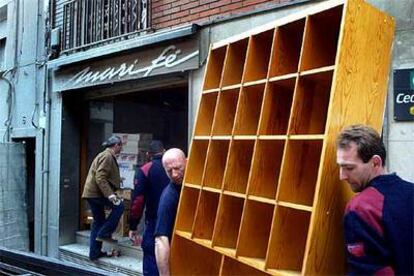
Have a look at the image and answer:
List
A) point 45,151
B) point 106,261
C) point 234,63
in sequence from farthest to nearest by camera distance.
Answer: point 45,151
point 106,261
point 234,63

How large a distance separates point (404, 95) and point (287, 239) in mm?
1993

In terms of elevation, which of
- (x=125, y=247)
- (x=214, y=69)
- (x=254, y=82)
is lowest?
(x=125, y=247)

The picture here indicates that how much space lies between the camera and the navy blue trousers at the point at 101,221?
717 centimetres

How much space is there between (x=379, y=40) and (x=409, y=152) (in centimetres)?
158

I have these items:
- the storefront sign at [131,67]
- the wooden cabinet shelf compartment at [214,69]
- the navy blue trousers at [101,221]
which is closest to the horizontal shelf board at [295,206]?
the wooden cabinet shelf compartment at [214,69]

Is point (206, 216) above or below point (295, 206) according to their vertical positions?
below

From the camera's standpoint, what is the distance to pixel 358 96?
2842 millimetres

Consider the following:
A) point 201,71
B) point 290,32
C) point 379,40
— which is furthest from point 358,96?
point 201,71

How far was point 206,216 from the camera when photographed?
12.4 feet

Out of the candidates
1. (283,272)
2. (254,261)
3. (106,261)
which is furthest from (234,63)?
(106,261)

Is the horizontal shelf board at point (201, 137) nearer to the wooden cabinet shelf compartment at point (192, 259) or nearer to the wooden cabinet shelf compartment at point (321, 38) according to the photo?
the wooden cabinet shelf compartment at point (192, 259)

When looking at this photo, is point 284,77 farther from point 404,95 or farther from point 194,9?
point 194,9

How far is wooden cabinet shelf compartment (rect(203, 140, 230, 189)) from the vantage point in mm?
3746

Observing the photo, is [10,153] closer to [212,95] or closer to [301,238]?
[212,95]
